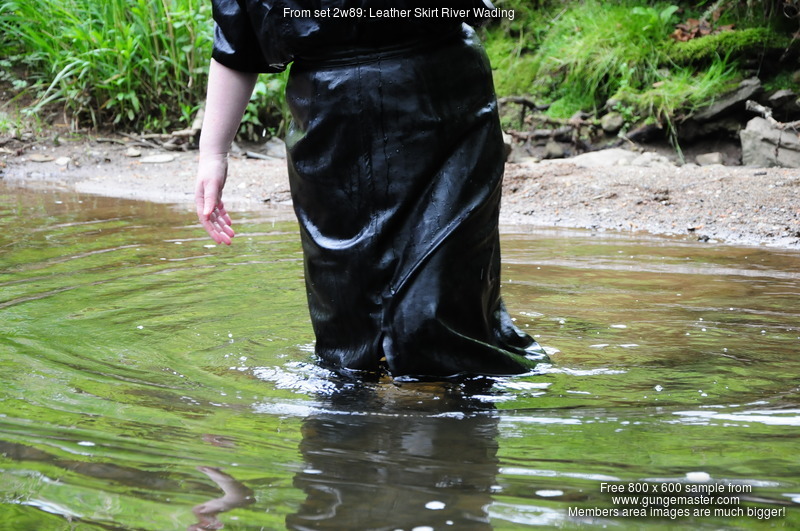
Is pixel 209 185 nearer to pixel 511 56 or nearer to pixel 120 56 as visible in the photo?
pixel 120 56

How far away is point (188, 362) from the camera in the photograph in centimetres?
255

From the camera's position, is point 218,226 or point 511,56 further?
point 511,56

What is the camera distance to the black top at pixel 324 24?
2062mm

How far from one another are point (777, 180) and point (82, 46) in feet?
21.1

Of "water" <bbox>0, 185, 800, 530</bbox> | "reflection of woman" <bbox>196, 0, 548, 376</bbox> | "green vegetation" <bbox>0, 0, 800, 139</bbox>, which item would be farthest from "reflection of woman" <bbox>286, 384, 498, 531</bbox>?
"green vegetation" <bbox>0, 0, 800, 139</bbox>

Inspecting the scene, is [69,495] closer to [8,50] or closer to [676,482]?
[676,482]

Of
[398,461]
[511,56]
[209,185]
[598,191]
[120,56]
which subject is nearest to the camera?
[398,461]

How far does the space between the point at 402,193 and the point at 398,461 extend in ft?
2.28

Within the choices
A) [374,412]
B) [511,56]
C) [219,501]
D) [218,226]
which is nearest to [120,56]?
[511,56]

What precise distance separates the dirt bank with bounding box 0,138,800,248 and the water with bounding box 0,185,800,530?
120 cm

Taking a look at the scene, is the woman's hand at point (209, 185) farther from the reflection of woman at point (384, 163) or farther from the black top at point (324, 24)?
the black top at point (324, 24)

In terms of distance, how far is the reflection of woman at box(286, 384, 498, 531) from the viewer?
1.48m

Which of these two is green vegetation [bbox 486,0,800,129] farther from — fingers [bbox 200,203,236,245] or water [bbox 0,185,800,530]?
fingers [bbox 200,203,236,245]

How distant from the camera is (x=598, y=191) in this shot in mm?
5855
